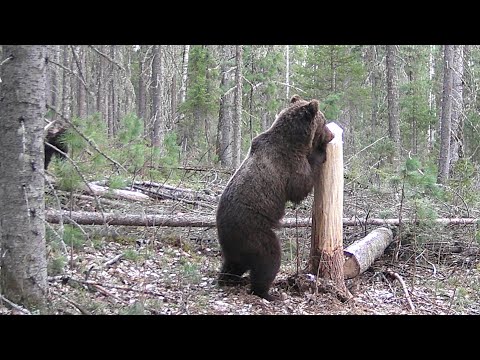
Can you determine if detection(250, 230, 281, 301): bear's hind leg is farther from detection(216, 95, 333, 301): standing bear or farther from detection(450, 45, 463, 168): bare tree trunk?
detection(450, 45, 463, 168): bare tree trunk

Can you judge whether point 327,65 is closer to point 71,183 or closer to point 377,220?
point 377,220

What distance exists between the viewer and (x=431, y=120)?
3166cm

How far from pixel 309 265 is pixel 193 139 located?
1904 cm

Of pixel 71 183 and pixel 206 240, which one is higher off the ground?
pixel 71 183

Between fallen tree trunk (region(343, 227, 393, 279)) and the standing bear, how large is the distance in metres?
1.39

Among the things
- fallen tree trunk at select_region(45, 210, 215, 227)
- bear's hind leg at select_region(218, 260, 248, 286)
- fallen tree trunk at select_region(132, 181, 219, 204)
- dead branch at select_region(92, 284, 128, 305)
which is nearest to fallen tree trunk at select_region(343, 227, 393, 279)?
bear's hind leg at select_region(218, 260, 248, 286)

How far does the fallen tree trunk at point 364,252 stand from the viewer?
7.81 metres

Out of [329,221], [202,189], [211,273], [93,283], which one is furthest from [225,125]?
[93,283]

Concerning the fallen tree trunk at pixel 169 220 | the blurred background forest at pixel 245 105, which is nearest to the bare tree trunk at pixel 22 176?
the blurred background forest at pixel 245 105

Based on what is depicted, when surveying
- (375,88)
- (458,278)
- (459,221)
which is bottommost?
(458,278)

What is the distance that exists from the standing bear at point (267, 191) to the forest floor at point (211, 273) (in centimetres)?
40

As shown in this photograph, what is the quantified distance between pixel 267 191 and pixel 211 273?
1.73 meters
